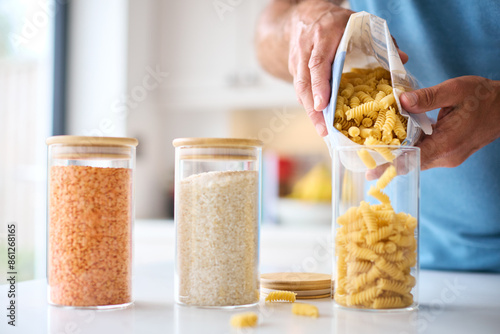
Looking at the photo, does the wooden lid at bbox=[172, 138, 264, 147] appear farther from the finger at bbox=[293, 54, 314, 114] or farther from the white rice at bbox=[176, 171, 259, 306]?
the finger at bbox=[293, 54, 314, 114]

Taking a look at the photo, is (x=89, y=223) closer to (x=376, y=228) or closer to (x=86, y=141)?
(x=86, y=141)

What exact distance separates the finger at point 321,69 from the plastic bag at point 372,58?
0.04ft

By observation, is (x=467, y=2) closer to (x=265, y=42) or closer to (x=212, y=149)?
(x=265, y=42)

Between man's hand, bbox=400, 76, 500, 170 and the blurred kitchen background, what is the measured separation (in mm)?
1693

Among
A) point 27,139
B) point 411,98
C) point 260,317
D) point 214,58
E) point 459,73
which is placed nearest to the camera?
point 260,317

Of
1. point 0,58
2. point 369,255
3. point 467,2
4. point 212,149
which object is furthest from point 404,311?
point 0,58

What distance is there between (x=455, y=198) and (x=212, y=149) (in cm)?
78

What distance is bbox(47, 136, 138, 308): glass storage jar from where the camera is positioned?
2.29 feet

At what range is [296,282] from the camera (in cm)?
81

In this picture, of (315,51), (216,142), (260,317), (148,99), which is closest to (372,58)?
(315,51)

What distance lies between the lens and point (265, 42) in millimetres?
1399

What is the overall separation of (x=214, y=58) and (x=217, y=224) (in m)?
2.35

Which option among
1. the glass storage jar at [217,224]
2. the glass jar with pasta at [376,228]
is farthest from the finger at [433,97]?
the glass storage jar at [217,224]

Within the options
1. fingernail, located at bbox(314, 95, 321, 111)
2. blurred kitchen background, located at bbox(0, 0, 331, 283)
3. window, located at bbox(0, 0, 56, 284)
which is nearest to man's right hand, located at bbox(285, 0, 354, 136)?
fingernail, located at bbox(314, 95, 321, 111)
